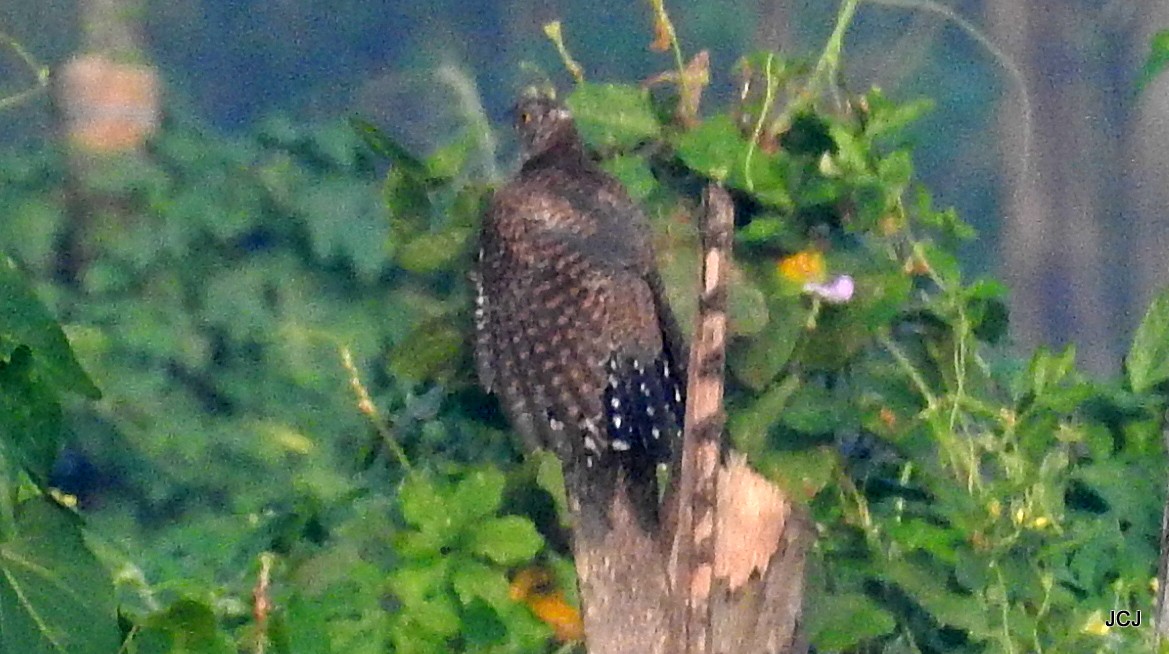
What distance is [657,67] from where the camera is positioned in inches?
64.9

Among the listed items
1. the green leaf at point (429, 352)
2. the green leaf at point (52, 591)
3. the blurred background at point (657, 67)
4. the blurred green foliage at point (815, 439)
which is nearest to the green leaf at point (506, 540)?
the blurred green foliage at point (815, 439)

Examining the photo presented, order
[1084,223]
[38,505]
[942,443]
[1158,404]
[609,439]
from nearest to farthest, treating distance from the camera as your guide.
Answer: [38,505]
[609,439]
[942,443]
[1158,404]
[1084,223]

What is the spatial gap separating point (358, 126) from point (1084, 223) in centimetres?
111

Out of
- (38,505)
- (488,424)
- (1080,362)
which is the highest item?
(38,505)

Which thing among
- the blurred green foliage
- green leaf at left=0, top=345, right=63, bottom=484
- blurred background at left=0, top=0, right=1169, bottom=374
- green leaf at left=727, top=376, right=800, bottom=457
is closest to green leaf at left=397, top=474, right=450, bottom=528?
the blurred green foliage

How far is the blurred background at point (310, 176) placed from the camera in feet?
5.51

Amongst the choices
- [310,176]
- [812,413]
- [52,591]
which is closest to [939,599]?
[812,413]

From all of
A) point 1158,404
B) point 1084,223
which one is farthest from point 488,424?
point 1084,223

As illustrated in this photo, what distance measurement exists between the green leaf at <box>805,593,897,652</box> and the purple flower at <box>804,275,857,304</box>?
24 centimetres

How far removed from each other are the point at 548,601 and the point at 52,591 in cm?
52

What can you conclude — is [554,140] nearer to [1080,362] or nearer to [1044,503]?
[1044,503]

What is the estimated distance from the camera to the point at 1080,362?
1.82m

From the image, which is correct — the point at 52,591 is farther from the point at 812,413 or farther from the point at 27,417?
the point at 812,413

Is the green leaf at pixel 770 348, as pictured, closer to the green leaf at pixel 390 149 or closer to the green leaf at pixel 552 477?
the green leaf at pixel 552 477
